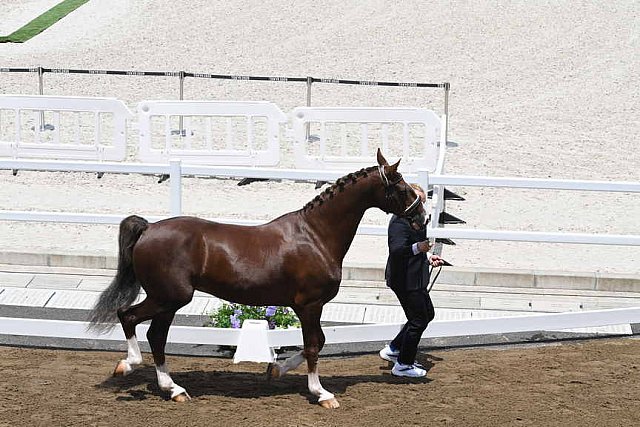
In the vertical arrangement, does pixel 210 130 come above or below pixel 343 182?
below

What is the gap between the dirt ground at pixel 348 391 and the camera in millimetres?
8883

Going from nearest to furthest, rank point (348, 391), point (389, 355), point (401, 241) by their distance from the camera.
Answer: point (348, 391) < point (401, 241) < point (389, 355)

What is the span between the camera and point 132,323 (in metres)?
9.34

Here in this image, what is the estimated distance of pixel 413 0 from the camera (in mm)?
30875

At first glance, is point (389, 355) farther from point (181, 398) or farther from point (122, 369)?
point (122, 369)

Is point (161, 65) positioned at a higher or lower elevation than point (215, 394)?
higher

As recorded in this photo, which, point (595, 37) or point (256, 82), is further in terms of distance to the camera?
point (595, 37)

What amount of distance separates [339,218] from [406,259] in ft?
2.69

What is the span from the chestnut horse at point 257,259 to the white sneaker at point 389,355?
1.16 m

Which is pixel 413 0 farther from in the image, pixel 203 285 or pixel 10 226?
pixel 203 285

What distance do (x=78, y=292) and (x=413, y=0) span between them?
65.1ft

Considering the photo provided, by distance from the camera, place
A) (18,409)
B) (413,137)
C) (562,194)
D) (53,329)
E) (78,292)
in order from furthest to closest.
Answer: (413,137), (562,194), (78,292), (53,329), (18,409)

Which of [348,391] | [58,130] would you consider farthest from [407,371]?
[58,130]

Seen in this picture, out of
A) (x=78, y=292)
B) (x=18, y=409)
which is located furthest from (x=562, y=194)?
(x=18, y=409)
